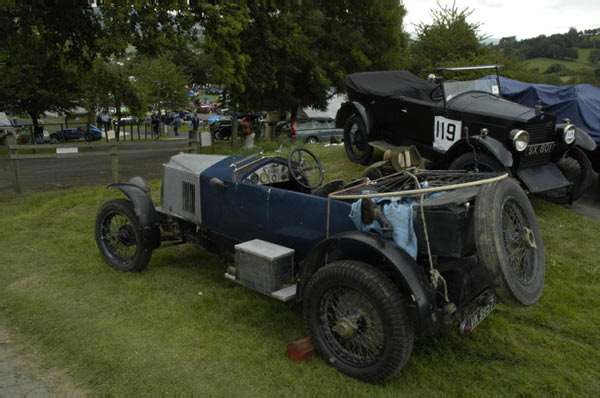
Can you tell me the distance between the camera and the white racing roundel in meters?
7.30

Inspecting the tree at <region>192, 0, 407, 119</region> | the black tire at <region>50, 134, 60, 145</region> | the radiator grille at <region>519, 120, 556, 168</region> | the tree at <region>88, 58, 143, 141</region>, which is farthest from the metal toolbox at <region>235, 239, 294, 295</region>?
the black tire at <region>50, 134, 60, 145</region>

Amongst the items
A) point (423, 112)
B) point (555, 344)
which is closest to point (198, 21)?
point (423, 112)

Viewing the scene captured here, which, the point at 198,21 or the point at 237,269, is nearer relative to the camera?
the point at 237,269

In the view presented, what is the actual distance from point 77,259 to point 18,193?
18.7 ft

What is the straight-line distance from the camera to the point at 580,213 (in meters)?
7.10

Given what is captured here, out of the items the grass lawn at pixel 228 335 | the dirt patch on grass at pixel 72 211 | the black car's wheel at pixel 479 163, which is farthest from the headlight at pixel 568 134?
the dirt patch on grass at pixel 72 211

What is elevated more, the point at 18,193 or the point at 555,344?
the point at 18,193

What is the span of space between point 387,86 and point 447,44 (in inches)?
507

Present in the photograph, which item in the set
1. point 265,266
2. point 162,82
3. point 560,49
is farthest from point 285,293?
point 560,49

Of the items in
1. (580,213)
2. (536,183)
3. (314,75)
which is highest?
(314,75)

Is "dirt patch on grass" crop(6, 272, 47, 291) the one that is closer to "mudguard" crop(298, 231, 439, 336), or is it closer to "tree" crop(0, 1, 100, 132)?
"mudguard" crop(298, 231, 439, 336)

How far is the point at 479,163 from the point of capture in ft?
21.0

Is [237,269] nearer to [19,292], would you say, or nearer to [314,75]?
[19,292]

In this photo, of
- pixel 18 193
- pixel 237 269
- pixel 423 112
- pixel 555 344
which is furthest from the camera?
pixel 18 193
